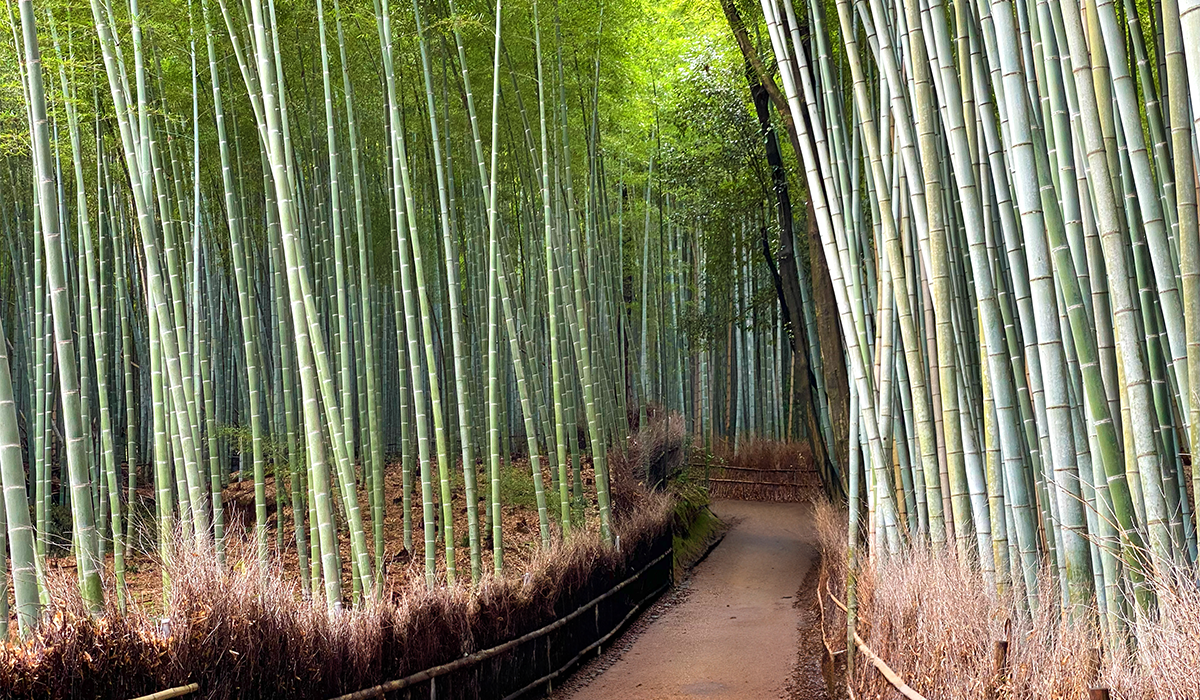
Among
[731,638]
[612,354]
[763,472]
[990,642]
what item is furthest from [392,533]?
[763,472]

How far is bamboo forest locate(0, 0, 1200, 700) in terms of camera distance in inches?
86.6

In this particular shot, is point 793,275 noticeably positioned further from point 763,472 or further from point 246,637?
point 246,637

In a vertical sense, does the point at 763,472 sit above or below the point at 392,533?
below

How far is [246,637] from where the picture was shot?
2.76m

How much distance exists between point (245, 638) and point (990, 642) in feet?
6.34

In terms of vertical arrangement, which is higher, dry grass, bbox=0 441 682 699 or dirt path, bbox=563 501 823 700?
dry grass, bbox=0 441 682 699

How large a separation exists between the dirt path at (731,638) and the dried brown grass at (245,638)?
29.8 inches

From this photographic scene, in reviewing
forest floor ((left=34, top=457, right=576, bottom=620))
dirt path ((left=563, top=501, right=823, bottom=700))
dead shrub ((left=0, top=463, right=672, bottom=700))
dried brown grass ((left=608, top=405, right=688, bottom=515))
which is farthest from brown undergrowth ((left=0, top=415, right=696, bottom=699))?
dried brown grass ((left=608, top=405, right=688, bottom=515))

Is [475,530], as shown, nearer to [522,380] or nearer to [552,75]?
[522,380]

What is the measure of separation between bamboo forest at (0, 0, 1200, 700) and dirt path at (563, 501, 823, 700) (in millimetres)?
37

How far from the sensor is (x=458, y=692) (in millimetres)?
3750

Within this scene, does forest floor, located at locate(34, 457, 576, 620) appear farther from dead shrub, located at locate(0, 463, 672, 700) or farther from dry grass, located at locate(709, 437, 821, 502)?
dry grass, located at locate(709, 437, 821, 502)

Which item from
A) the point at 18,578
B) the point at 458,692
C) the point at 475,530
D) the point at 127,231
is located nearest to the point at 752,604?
the point at 475,530

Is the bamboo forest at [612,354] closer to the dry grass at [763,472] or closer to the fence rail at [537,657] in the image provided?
the fence rail at [537,657]
